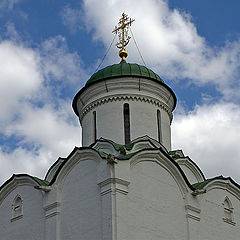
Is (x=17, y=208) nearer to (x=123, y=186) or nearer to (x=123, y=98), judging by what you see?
(x=123, y=186)

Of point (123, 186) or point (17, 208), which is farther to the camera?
point (17, 208)

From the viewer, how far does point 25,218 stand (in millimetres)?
13453

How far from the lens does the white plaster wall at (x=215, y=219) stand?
43.1 ft

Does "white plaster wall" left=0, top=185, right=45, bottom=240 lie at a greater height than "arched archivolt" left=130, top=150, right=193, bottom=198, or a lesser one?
lesser

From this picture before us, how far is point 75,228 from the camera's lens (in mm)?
11867

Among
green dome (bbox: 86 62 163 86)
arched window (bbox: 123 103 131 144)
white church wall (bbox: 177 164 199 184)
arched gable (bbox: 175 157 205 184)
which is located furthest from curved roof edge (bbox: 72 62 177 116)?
white church wall (bbox: 177 164 199 184)

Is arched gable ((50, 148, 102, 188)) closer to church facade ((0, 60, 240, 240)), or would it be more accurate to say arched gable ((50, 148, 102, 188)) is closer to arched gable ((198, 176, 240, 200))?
church facade ((0, 60, 240, 240))

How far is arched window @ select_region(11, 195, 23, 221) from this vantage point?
13.8m

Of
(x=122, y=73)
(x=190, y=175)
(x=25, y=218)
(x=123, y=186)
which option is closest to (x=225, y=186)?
(x=190, y=175)

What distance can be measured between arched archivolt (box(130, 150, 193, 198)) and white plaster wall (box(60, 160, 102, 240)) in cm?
113

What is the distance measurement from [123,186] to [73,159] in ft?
5.90

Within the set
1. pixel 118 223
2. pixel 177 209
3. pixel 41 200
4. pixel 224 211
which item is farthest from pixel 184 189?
pixel 41 200

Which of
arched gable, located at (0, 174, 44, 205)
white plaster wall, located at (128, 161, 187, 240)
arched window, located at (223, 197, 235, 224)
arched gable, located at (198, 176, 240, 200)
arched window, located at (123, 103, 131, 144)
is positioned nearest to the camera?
white plaster wall, located at (128, 161, 187, 240)

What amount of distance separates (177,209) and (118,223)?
2.18 m
